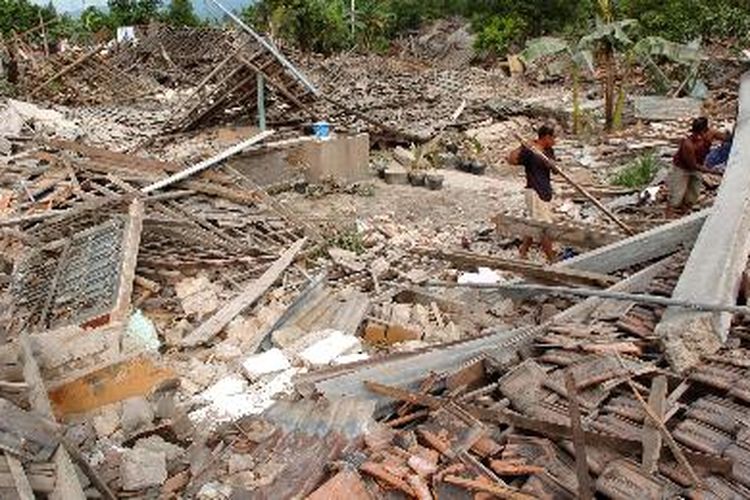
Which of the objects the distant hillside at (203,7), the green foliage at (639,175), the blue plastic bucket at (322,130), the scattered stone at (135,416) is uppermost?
the distant hillside at (203,7)

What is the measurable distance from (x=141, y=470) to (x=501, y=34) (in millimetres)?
24319

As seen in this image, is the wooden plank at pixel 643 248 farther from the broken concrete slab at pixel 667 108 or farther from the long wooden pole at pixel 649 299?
the broken concrete slab at pixel 667 108

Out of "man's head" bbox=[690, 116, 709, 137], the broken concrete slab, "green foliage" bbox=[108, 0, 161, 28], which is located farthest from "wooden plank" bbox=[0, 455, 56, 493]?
"green foliage" bbox=[108, 0, 161, 28]

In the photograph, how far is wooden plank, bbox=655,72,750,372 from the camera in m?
4.72

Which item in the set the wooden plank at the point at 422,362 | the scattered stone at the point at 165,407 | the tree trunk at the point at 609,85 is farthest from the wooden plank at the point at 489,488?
the tree trunk at the point at 609,85

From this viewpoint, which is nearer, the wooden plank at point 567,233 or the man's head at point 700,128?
the wooden plank at point 567,233

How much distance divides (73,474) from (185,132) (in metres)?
10.6

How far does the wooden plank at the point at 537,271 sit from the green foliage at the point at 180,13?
28.5 metres

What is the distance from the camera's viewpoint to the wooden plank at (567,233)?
7.46m

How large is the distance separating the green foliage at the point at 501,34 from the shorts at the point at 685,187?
61.0 ft

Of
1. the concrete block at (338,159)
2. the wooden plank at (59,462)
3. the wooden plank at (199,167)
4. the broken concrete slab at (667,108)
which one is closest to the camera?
the wooden plank at (59,462)

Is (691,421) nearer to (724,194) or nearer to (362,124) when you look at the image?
(724,194)

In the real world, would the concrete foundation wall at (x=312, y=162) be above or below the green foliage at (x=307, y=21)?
below

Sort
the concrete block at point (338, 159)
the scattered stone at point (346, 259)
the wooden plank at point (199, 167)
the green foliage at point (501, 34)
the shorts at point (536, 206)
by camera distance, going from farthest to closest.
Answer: the green foliage at point (501, 34), the concrete block at point (338, 159), the wooden plank at point (199, 167), the shorts at point (536, 206), the scattered stone at point (346, 259)
